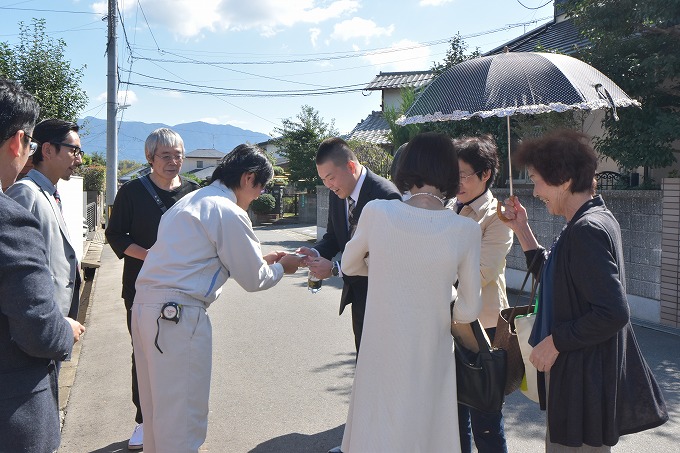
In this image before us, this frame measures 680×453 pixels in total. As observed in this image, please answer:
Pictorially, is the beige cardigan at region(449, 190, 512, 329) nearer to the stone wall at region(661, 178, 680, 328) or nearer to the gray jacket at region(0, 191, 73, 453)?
the gray jacket at region(0, 191, 73, 453)

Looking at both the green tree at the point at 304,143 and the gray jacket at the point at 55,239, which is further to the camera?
the green tree at the point at 304,143

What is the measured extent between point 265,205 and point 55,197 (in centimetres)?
2498

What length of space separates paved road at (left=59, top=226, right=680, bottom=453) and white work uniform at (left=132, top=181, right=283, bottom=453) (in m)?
1.32

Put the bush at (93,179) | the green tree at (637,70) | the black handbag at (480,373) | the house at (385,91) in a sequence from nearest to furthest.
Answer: the black handbag at (480,373)
the green tree at (637,70)
the bush at (93,179)
the house at (385,91)

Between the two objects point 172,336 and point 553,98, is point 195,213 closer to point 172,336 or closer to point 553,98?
point 172,336

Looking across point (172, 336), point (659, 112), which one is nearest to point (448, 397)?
point (172, 336)

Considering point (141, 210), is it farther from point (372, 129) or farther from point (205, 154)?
point (205, 154)

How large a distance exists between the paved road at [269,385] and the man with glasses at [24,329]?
7.51 feet

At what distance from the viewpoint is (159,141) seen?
14.3 feet

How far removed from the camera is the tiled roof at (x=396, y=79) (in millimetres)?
26562

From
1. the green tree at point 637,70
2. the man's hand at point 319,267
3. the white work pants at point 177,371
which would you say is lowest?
the white work pants at point 177,371

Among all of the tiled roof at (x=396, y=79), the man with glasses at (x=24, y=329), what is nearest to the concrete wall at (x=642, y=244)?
the man with glasses at (x=24, y=329)

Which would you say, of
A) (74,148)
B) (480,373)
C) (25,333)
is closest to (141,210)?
(74,148)

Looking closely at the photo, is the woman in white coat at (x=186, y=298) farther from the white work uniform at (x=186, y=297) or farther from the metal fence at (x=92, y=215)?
the metal fence at (x=92, y=215)
